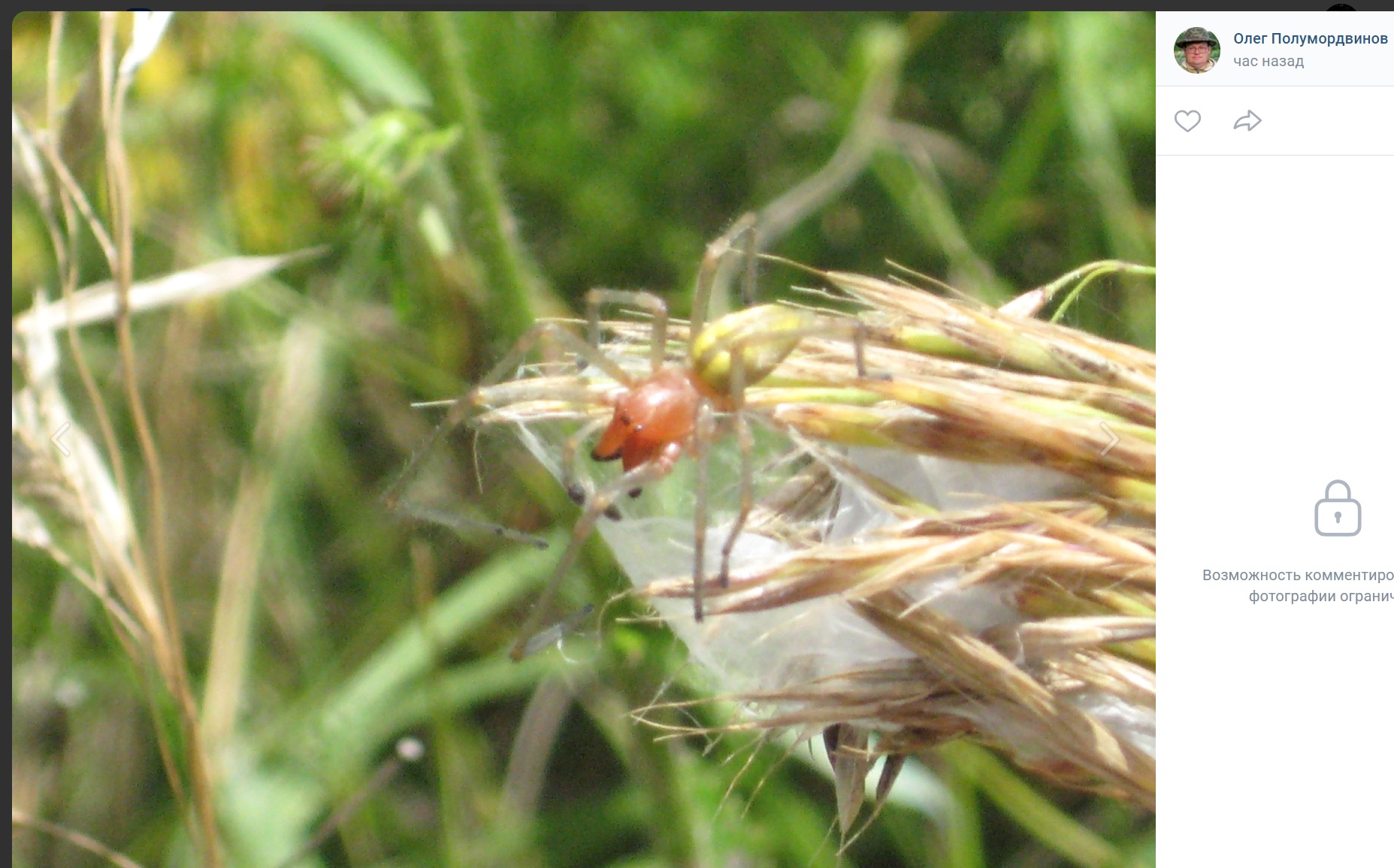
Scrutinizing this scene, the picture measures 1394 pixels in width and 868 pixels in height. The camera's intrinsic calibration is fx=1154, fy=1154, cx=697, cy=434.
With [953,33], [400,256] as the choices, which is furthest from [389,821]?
[953,33]

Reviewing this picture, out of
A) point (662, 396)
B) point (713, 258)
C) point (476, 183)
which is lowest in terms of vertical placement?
point (662, 396)

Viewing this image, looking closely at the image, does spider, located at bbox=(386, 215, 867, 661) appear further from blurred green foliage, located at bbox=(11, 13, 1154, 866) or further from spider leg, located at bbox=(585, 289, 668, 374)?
blurred green foliage, located at bbox=(11, 13, 1154, 866)

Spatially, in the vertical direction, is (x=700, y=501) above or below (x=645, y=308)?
below

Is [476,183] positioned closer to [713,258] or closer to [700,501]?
[713,258]
